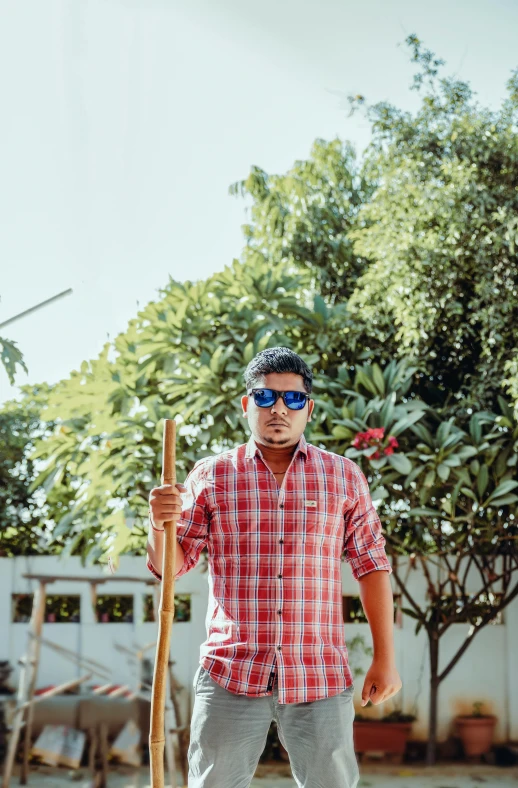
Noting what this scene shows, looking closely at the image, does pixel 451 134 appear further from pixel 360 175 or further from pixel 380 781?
pixel 380 781

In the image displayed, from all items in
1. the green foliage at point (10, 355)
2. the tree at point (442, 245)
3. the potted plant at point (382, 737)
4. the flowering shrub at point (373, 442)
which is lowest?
the potted plant at point (382, 737)

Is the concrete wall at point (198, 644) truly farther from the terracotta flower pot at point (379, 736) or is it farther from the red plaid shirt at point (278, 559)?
the red plaid shirt at point (278, 559)

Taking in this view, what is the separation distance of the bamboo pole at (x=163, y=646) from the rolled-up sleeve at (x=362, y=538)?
373 mm

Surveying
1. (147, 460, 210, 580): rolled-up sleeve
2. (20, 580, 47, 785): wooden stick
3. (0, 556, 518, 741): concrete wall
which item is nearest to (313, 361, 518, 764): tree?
(0, 556, 518, 741): concrete wall

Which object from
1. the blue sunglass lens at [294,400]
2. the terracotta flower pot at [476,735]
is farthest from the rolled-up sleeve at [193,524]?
the terracotta flower pot at [476,735]

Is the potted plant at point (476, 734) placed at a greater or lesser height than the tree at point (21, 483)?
lesser

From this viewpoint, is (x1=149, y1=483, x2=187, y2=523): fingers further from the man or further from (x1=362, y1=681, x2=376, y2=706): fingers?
(x1=362, y1=681, x2=376, y2=706): fingers

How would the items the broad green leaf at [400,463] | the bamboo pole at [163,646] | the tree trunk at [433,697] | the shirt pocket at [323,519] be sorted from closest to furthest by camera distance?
the bamboo pole at [163,646]
the shirt pocket at [323,519]
the broad green leaf at [400,463]
the tree trunk at [433,697]

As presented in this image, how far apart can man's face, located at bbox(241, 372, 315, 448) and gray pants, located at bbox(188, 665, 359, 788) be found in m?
0.46

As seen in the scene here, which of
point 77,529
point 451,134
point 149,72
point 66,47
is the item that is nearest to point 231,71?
point 149,72

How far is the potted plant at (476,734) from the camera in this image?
429 centimetres

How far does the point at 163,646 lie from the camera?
1433 millimetres

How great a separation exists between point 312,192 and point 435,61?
4.64ft

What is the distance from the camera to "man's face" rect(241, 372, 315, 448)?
5.22 ft
